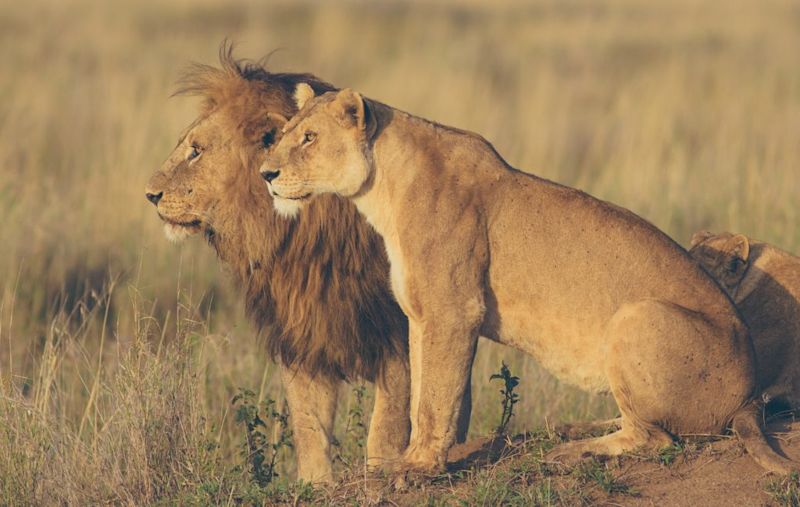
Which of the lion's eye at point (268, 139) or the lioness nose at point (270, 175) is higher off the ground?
the lion's eye at point (268, 139)

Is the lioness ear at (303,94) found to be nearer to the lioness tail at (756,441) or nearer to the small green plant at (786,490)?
the lioness tail at (756,441)

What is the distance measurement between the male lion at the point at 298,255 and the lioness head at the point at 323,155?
23.2 inches

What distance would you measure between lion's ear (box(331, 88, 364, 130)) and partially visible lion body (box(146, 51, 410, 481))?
0.65 meters

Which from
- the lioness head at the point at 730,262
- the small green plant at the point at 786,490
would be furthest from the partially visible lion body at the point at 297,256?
the small green plant at the point at 786,490

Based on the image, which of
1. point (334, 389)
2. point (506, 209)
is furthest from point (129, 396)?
point (506, 209)

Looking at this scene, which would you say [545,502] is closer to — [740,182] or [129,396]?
[129,396]

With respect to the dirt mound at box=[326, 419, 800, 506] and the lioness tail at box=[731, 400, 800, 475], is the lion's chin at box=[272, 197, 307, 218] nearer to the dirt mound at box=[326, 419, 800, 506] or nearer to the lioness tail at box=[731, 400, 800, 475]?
the dirt mound at box=[326, 419, 800, 506]

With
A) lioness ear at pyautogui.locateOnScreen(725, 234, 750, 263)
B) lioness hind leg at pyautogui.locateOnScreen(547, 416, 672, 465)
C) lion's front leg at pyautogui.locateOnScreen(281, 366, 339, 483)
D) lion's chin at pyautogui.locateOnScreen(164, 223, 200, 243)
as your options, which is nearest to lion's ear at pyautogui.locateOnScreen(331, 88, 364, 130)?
lion's chin at pyautogui.locateOnScreen(164, 223, 200, 243)

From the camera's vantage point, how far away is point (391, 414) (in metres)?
5.60

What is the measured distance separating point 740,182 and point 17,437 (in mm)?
7247

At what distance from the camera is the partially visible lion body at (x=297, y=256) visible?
18.4 feet

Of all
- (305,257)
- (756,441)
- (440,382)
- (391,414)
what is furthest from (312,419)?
(756,441)

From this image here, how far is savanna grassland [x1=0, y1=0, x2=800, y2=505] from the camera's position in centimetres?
544

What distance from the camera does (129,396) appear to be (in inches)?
212
